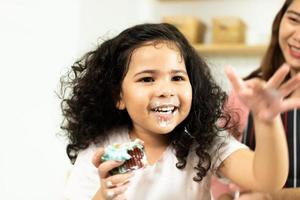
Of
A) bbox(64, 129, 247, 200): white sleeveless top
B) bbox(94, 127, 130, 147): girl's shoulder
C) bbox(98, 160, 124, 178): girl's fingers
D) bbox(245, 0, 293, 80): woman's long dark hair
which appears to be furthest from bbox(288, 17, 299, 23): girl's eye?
bbox(98, 160, 124, 178): girl's fingers

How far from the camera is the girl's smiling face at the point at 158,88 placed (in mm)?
1088

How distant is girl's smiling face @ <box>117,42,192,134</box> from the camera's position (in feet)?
3.57

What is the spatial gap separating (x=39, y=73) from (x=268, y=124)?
119 cm

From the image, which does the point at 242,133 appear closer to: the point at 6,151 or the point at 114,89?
the point at 114,89

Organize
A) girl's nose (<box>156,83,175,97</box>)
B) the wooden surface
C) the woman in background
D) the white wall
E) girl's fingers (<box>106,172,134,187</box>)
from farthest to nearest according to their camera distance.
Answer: the wooden surface < the white wall < the woman in background < girl's nose (<box>156,83,175,97</box>) < girl's fingers (<box>106,172,134,187</box>)

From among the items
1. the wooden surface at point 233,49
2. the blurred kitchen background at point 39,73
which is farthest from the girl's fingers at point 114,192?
the wooden surface at point 233,49

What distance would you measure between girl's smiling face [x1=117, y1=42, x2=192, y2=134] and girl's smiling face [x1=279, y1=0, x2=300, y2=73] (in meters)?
0.61

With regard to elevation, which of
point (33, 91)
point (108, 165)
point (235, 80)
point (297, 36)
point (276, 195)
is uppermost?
point (235, 80)

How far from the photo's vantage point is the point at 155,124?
3.60 ft

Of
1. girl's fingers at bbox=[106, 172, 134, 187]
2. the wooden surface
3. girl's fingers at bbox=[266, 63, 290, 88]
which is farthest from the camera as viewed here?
the wooden surface

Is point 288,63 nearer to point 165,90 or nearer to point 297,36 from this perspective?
point 297,36

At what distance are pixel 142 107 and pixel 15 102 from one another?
809 mm

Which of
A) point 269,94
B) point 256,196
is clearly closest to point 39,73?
point 256,196

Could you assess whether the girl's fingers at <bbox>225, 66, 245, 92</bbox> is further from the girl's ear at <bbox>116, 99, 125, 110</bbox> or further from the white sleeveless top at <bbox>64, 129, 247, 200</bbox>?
the girl's ear at <bbox>116, 99, 125, 110</bbox>
